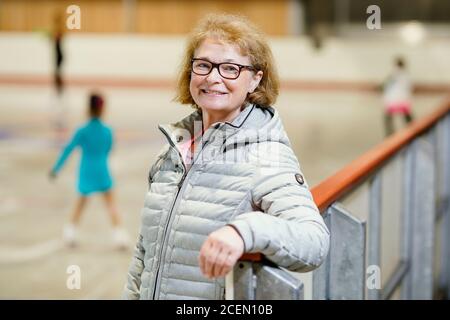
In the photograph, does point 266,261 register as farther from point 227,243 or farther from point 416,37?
point 416,37

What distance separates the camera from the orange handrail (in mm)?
2227

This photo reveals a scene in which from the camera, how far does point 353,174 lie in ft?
8.94

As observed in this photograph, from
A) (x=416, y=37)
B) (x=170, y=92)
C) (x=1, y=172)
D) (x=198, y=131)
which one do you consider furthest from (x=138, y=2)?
(x=198, y=131)

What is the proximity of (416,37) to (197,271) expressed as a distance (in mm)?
21405

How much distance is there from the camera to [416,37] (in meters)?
22.1

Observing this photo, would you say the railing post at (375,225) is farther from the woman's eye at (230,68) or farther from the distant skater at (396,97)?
the distant skater at (396,97)

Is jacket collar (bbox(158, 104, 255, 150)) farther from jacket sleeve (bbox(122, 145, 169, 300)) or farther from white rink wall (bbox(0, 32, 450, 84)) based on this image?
white rink wall (bbox(0, 32, 450, 84))

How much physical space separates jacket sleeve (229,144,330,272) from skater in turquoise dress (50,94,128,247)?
146 inches

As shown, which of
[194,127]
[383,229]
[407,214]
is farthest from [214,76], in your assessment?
[407,214]

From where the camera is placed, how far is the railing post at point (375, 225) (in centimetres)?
314

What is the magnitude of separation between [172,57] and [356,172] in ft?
66.5

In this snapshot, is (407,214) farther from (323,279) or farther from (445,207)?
(323,279)

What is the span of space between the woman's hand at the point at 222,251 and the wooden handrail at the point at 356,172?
0.59m

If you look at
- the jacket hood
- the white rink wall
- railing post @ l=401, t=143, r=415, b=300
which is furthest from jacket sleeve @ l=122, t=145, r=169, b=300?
the white rink wall
